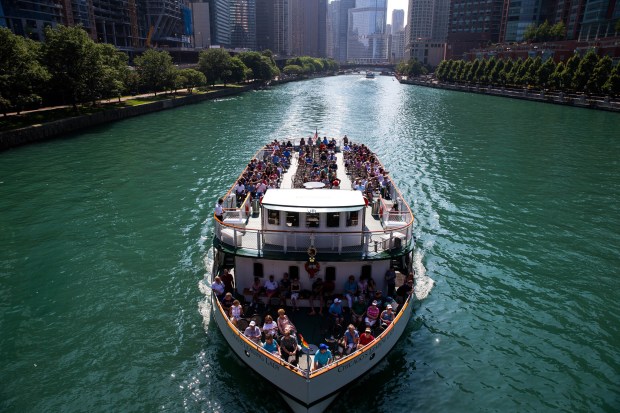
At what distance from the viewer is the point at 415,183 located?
4350cm

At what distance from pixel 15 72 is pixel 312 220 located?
59.6 meters

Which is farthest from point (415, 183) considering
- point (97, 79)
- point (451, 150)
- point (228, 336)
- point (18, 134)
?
point (97, 79)

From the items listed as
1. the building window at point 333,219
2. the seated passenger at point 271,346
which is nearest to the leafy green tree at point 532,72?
the building window at point 333,219

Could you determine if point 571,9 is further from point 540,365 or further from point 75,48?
point 540,365

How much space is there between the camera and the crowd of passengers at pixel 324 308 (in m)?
15.9

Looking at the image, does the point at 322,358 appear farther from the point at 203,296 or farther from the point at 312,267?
the point at 203,296

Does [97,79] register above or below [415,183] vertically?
above

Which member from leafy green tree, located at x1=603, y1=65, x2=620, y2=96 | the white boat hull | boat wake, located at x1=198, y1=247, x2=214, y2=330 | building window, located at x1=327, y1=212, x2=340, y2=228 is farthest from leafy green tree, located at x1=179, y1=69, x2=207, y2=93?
the white boat hull

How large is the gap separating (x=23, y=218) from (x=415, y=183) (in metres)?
34.6

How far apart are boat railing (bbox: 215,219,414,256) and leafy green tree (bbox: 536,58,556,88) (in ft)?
424

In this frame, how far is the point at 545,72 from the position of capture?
12619cm

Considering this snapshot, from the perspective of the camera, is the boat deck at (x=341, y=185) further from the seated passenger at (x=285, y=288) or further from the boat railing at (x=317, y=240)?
the seated passenger at (x=285, y=288)

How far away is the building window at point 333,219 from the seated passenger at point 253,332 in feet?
16.7

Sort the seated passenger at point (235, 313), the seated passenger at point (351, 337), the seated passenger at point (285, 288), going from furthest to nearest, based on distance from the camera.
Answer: the seated passenger at point (285, 288) < the seated passenger at point (235, 313) < the seated passenger at point (351, 337)
